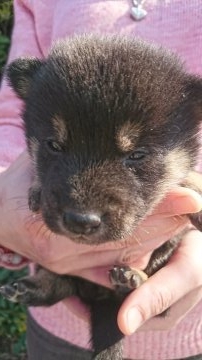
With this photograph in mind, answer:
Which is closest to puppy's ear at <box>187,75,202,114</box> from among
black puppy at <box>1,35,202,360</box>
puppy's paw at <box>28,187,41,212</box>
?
black puppy at <box>1,35,202,360</box>

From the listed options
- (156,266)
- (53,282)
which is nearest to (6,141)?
(53,282)

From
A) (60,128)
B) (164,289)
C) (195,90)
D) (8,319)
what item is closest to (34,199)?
(60,128)

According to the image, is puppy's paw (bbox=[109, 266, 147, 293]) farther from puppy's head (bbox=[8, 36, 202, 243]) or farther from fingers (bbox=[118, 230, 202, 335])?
puppy's head (bbox=[8, 36, 202, 243])

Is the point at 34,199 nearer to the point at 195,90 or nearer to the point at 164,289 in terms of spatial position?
the point at 164,289

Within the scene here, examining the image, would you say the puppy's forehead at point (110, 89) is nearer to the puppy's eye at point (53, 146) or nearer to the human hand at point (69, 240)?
the puppy's eye at point (53, 146)

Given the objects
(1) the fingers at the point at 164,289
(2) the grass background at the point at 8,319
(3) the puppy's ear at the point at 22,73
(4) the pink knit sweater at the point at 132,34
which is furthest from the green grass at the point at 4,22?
(1) the fingers at the point at 164,289
